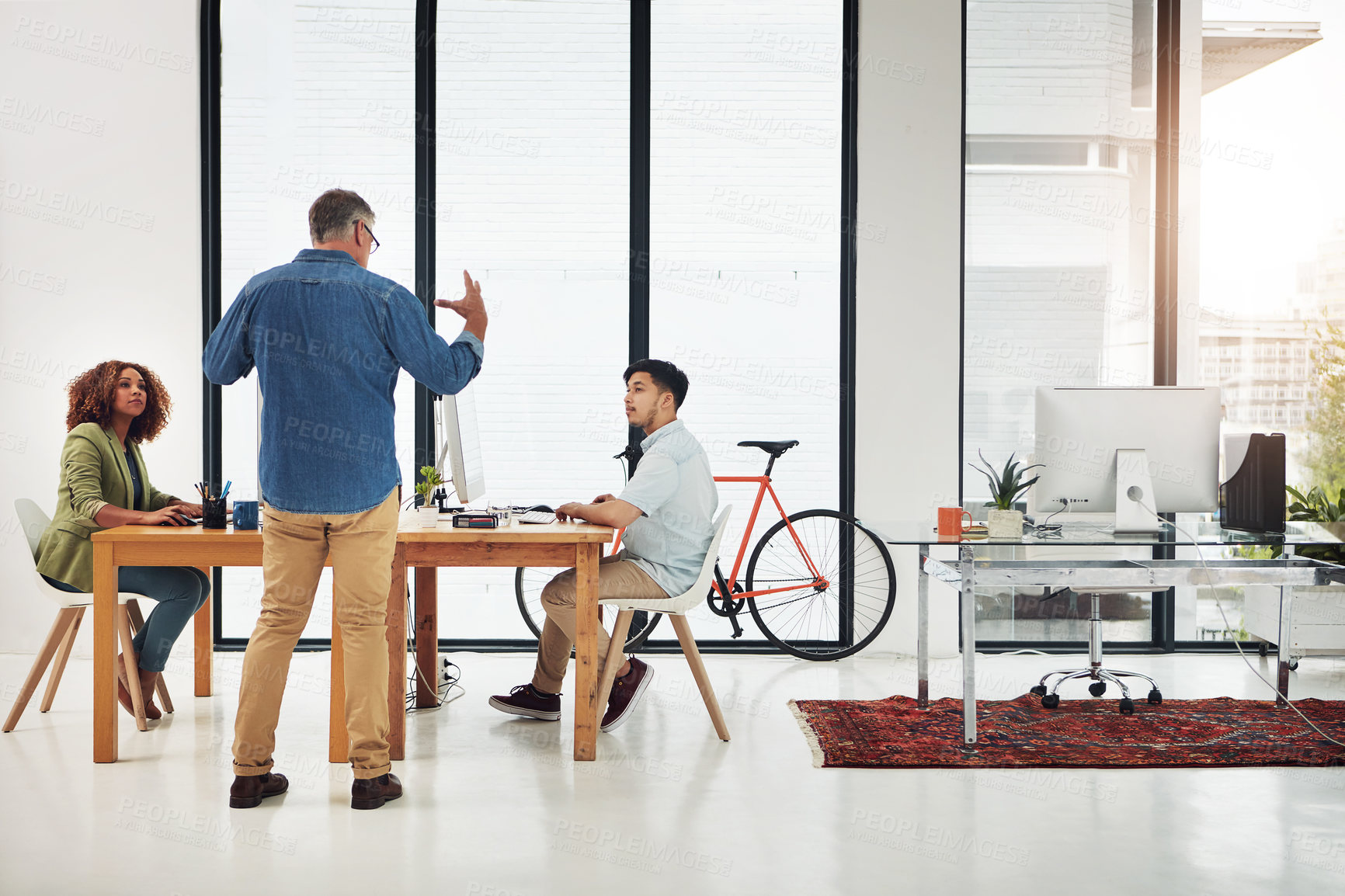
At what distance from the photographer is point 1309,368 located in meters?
4.49

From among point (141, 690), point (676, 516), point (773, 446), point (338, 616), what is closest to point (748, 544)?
point (773, 446)

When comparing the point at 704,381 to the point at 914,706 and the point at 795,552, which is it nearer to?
the point at 795,552

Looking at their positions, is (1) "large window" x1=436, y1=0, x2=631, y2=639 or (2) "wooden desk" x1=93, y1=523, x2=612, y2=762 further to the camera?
(1) "large window" x1=436, y1=0, x2=631, y2=639

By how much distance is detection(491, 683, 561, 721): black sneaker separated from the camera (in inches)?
132

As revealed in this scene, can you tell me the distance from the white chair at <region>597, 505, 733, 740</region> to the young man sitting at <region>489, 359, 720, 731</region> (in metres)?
0.04

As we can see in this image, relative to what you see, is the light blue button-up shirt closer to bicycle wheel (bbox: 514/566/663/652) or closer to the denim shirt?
the denim shirt

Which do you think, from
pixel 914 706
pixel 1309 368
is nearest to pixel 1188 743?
pixel 914 706

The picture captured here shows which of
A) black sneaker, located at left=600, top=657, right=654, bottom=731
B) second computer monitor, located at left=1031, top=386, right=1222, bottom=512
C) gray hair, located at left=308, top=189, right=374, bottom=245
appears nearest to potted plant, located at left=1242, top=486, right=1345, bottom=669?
second computer monitor, located at left=1031, top=386, right=1222, bottom=512

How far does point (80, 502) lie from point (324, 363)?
124 centimetres

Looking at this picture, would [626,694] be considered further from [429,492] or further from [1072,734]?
[1072,734]

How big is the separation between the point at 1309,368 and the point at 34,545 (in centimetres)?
539

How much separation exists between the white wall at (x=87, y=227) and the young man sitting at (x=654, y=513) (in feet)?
7.77

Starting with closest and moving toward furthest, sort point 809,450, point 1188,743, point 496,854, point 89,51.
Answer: point 496,854 < point 1188,743 < point 89,51 < point 809,450

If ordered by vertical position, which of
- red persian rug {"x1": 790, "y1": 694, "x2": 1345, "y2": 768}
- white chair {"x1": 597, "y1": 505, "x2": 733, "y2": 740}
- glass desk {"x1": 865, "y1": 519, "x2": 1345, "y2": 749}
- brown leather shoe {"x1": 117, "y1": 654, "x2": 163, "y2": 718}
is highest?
glass desk {"x1": 865, "y1": 519, "x2": 1345, "y2": 749}
